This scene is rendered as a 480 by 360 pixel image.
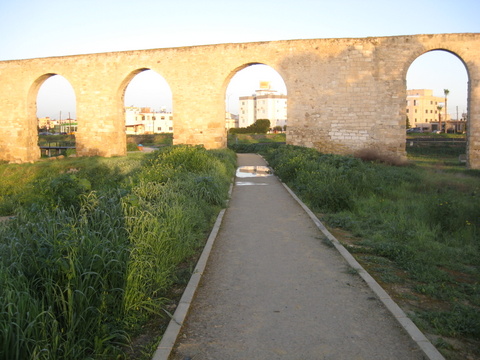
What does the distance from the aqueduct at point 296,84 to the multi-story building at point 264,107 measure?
201ft

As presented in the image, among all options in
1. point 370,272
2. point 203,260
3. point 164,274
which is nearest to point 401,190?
point 370,272

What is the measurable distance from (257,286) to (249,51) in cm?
1561

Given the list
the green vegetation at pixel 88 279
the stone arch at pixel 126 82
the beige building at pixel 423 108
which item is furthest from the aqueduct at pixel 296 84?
the beige building at pixel 423 108

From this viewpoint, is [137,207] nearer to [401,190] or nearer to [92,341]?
[92,341]

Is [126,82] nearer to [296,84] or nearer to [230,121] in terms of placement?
[296,84]

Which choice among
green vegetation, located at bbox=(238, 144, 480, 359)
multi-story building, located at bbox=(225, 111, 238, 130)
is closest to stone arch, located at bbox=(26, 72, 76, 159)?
green vegetation, located at bbox=(238, 144, 480, 359)

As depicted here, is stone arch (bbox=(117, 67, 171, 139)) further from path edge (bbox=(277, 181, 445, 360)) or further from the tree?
the tree

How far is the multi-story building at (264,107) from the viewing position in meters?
81.9

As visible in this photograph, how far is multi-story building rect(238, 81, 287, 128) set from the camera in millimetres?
81938

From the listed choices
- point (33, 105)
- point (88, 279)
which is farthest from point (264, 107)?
point (88, 279)

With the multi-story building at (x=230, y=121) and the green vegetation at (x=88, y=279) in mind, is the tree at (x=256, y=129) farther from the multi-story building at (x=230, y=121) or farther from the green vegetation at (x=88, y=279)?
the green vegetation at (x=88, y=279)

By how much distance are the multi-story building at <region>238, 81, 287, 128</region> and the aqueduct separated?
2416 inches

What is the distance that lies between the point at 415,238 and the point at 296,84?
13.1 metres

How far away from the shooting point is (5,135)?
21750 millimetres
